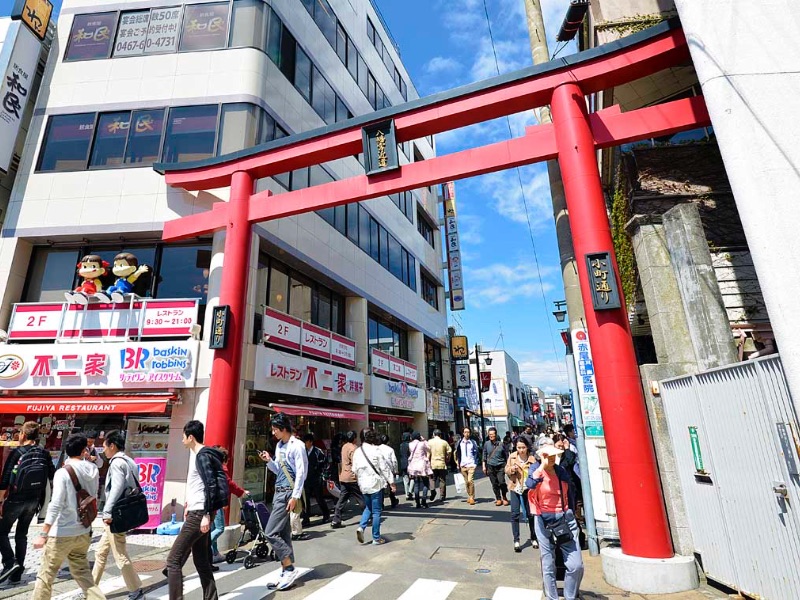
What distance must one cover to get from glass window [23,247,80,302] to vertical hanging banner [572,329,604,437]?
12026 mm

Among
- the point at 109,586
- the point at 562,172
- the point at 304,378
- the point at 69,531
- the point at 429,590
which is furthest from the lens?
the point at 304,378

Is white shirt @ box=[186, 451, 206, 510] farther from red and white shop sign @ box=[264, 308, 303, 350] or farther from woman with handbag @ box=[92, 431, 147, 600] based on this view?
red and white shop sign @ box=[264, 308, 303, 350]

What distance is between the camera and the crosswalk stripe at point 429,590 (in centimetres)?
497

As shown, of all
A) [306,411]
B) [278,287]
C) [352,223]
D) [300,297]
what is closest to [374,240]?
[352,223]

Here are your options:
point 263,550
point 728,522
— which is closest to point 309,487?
point 263,550

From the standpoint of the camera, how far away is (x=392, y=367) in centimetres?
1831

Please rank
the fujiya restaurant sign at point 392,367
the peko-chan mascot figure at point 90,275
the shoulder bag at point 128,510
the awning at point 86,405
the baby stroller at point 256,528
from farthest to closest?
the fujiya restaurant sign at point 392,367 < the peko-chan mascot figure at point 90,275 < the awning at point 86,405 < the baby stroller at point 256,528 < the shoulder bag at point 128,510

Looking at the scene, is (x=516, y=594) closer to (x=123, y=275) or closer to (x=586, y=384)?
(x=586, y=384)

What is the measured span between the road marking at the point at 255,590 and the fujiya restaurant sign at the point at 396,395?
10.1 metres

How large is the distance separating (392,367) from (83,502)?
46.2 feet

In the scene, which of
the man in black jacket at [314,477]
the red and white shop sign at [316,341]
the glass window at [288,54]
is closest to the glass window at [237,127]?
the glass window at [288,54]

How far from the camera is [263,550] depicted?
6633 mm

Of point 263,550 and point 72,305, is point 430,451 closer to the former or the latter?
point 263,550

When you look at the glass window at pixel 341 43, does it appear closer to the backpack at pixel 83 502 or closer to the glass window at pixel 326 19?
the glass window at pixel 326 19
